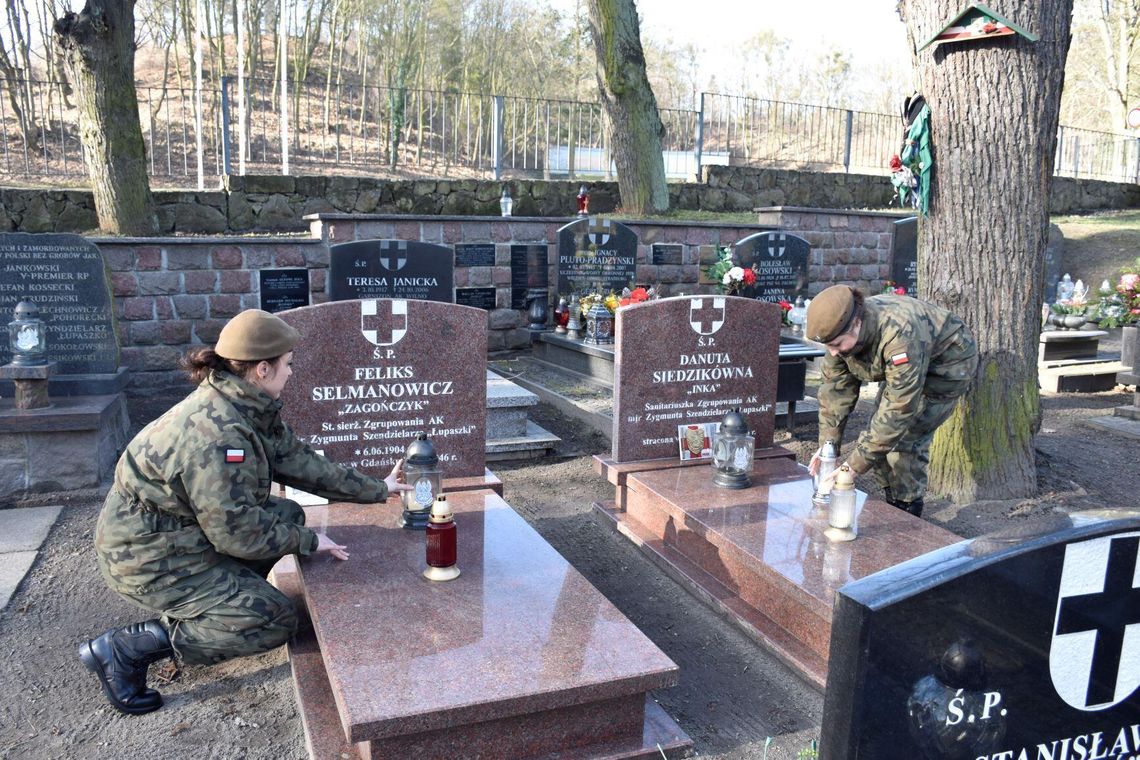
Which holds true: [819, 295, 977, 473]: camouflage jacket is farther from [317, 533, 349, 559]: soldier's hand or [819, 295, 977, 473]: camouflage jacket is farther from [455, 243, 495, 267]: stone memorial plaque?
[455, 243, 495, 267]: stone memorial plaque

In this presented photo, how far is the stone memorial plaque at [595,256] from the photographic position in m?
10.5

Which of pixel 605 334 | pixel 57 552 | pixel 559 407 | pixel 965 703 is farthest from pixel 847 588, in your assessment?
pixel 605 334

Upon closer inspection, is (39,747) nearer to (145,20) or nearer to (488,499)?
(488,499)

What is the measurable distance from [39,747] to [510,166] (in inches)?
556

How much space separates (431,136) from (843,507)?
13.3 metres

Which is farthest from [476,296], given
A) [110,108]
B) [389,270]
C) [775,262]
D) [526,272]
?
[110,108]

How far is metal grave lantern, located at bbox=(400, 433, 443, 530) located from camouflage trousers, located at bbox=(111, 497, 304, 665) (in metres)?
0.77

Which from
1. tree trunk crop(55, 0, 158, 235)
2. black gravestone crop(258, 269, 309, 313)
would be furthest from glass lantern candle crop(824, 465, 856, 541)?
tree trunk crop(55, 0, 158, 235)

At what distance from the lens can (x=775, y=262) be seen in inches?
435

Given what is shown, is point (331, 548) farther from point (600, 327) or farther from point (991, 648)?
point (600, 327)

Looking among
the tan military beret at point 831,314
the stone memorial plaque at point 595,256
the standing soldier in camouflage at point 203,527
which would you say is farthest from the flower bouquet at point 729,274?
the standing soldier in camouflage at point 203,527

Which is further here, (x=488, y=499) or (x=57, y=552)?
(x=57, y=552)

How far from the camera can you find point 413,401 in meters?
4.70

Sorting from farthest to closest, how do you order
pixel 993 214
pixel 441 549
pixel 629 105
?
pixel 629 105
pixel 993 214
pixel 441 549
